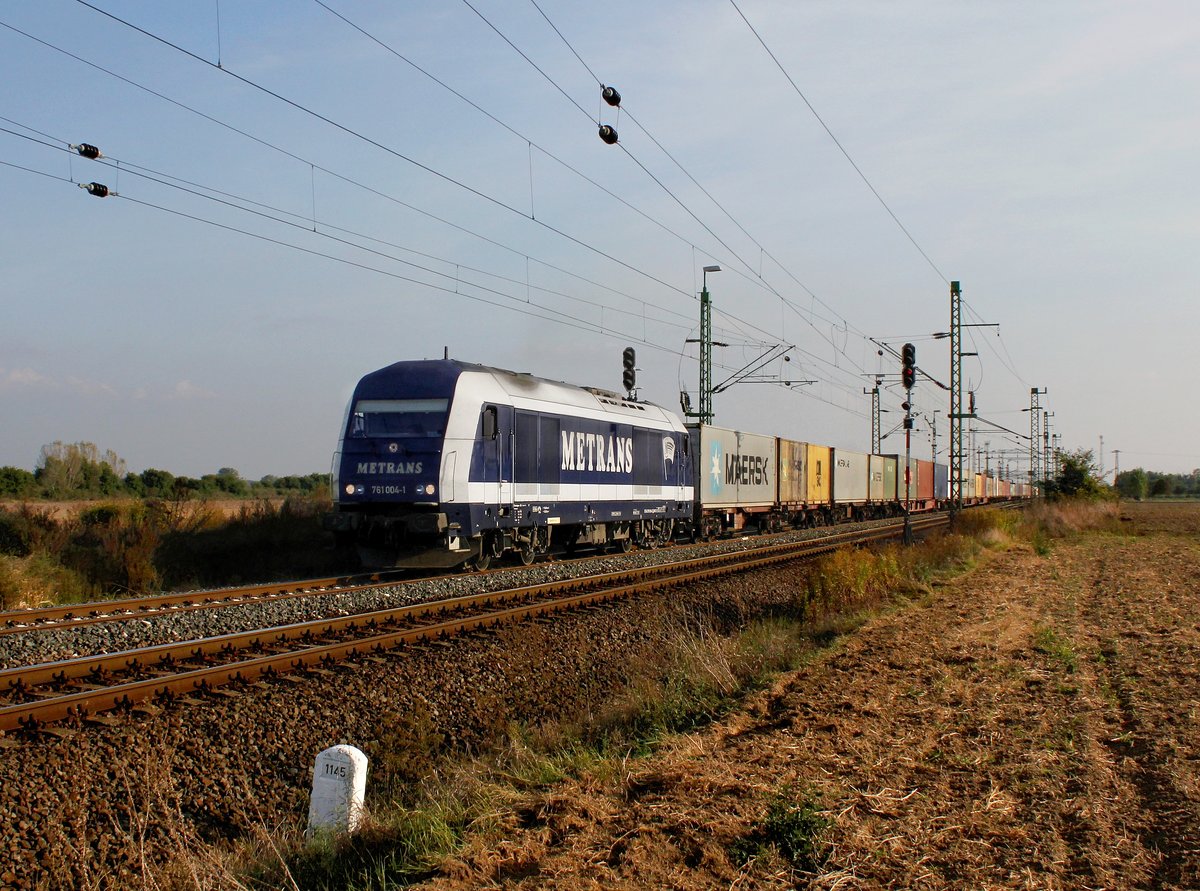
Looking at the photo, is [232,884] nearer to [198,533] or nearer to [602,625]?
[602,625]

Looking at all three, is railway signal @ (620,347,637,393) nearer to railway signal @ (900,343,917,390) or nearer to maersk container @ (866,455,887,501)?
railway signal @ (900,343,917,390)

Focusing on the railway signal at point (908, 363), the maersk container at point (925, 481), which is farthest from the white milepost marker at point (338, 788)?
the maersk container at point (925, 481)

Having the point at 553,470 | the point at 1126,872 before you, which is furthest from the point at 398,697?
the point at 553,470

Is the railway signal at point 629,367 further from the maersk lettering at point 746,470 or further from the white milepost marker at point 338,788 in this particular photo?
the white milepost marker at point 338,788

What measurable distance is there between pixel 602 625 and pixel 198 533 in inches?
462

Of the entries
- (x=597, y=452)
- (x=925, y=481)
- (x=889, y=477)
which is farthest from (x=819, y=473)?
(x=597, y=452)

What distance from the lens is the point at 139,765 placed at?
21.5ft

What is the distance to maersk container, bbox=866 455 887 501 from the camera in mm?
48031

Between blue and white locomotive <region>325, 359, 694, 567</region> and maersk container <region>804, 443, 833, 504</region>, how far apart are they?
1975 cm

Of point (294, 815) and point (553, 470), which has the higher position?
point (553, 470)

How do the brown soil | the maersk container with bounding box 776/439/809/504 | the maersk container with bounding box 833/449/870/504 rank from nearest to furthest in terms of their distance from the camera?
the brown soil
the maersk container with bounding box 776/439/809/504
the maersk container with bounding box 833/449/870/504

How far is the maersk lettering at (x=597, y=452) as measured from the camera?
19859 mm

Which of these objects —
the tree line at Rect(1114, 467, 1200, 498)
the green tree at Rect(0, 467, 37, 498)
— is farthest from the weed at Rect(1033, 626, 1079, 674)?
the tree line at Rect(1114, 467, 1200, 498)

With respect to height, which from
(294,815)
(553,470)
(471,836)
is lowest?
(294,815)
